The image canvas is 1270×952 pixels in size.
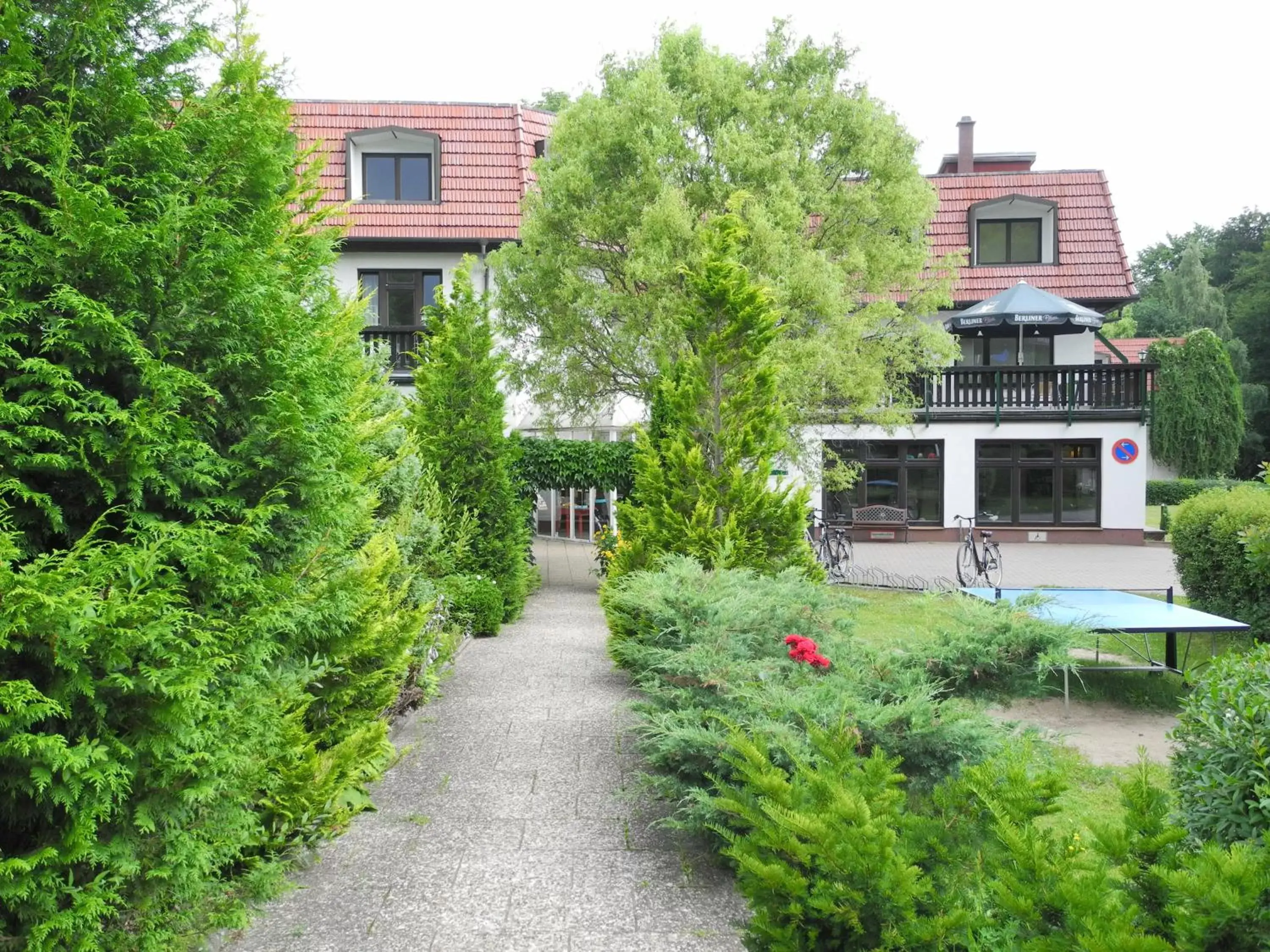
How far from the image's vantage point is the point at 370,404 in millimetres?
8570

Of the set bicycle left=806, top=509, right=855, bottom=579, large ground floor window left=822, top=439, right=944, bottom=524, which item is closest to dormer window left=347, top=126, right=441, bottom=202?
bicycle left=806, top=509, right=855, bottom=579

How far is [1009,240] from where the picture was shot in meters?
29.2

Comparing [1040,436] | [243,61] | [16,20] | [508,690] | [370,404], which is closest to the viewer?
[16,20]

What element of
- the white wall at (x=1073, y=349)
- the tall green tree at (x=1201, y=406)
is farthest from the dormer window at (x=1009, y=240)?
the tall green tree at (x=1201, y=406)

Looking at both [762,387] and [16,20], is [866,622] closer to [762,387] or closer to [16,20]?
[762,387]

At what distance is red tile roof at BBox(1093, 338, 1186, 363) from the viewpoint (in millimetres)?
46938

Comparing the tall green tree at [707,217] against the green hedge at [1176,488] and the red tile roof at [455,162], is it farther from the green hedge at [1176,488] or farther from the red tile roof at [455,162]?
the green hedge at [1176,488]

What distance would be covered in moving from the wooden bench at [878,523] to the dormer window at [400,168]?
45.1ft

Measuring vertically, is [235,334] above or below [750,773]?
above

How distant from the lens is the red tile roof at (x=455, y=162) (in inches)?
895

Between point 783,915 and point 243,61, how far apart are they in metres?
4.21

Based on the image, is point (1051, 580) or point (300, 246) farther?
point (1051, 580)

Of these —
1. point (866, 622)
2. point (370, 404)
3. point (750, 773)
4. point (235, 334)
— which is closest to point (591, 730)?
point (370, 404)

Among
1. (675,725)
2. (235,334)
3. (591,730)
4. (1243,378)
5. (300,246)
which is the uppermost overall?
(1243,378)
